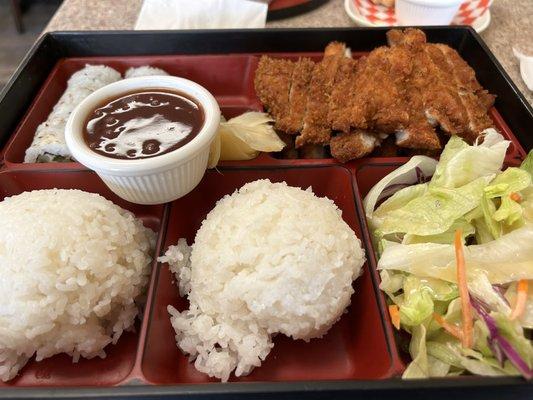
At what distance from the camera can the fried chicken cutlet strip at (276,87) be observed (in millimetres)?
1854

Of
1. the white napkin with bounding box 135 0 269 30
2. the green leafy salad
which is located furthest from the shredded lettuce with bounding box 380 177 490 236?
the white napkin with bounding box 135 0 269 30

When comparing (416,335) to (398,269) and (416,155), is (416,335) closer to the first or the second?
(398,269)

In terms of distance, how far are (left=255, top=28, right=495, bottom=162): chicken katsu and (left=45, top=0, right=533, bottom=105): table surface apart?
Answer: 752mm

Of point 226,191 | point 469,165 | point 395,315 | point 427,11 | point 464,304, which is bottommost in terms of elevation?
point 226,191

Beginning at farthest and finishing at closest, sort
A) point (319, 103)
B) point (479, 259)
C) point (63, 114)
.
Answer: point (63, 114)
point (319, 103)
point (479, 259)

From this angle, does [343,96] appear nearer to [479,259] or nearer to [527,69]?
[479,259]

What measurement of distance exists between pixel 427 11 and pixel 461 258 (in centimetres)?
148

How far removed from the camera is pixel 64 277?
1.35m

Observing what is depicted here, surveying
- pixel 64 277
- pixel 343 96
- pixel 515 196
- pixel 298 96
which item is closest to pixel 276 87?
pixel 298 96

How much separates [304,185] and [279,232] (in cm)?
43

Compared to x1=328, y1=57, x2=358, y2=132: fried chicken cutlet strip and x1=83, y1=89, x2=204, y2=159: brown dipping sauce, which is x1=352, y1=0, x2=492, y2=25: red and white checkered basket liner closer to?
x1=328, y1=57, x2=358, y2=132: fried chicken cutlet strip

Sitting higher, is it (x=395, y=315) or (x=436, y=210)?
(x=436, y=210)

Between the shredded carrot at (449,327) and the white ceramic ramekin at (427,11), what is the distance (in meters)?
1.62

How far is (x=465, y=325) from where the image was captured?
126 centimetres
